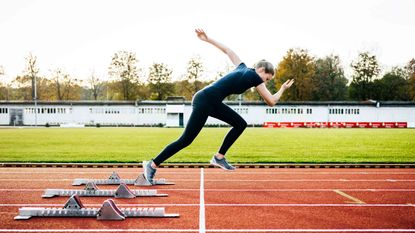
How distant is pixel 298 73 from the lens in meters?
71.2

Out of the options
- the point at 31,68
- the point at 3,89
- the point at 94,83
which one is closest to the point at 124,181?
the point at 31,68

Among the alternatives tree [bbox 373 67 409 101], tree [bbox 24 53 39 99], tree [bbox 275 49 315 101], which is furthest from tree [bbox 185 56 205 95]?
tree [bbox 373 67 409 101]

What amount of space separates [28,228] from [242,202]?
3.30 metres

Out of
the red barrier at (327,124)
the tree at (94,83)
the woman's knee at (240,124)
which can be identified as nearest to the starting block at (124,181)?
the woman's knee at (240,124)

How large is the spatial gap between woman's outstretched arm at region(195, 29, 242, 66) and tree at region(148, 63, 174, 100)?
67.1 meters

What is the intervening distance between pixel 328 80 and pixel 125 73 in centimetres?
3588

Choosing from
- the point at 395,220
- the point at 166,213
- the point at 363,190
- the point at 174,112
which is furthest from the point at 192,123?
the point at 174,112

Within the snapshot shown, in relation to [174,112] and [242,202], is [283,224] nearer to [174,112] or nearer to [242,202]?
[242,202]

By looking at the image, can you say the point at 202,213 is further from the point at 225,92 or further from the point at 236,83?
the point at 236,83

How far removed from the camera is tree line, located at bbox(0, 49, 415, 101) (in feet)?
233

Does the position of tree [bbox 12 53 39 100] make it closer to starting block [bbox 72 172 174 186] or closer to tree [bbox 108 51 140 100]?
tree [bbox 108 51 140 100]

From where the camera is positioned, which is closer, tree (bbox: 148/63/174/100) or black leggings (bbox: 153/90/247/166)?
black leggings (bbox: 153/90/247/166)

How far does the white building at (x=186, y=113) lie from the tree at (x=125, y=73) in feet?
13.5

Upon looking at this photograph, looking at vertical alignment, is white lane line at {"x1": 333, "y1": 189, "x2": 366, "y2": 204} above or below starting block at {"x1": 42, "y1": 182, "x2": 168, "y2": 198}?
below
